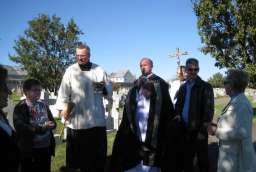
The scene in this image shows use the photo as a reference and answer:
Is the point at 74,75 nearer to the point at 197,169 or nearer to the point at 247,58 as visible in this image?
the point at 197,169

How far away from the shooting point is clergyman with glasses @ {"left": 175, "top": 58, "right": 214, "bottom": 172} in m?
5.89

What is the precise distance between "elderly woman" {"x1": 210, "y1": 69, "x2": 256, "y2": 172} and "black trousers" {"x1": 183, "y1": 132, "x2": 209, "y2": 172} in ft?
4.58

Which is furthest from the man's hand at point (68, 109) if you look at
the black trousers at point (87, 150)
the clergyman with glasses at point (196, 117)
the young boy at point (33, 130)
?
the clergyman with glasses at point (196, 117)

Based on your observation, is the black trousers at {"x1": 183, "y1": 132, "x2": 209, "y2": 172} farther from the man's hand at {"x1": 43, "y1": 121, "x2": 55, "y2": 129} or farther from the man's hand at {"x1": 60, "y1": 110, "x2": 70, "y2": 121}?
the man's hand at {"x1": 43, "y1": 121, "x2": 55, "y2": 129}

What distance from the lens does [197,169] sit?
5965 mm

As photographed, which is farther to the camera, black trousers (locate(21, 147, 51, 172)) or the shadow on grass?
the shadow on grass

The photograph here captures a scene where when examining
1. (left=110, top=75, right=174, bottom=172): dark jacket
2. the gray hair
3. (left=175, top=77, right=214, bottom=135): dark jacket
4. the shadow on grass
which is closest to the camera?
the gray hair

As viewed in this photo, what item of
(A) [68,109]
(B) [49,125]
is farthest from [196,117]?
(B) [49,125]

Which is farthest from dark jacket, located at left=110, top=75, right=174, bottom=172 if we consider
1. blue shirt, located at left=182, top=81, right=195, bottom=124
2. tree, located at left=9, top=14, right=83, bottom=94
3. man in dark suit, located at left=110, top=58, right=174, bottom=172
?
tree, located at left=9, top=14, right=83, bottom=94

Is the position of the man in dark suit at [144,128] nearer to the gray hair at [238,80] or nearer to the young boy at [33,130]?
the young boy at [33,130]

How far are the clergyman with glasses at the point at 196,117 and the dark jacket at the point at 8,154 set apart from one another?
3.38 m

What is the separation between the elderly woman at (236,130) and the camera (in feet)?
13.8

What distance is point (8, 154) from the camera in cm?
284

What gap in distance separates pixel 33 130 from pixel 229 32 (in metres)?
17.7
